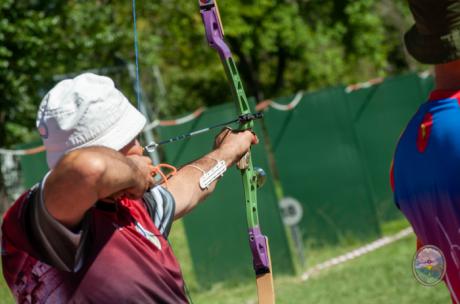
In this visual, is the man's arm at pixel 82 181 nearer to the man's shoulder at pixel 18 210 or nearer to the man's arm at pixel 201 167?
the man's shoulder at pixel 18 210

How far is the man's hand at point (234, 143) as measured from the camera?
3.14 meters

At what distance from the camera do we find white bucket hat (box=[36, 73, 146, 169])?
2367 millimetres

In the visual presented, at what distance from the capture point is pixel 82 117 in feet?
7.77

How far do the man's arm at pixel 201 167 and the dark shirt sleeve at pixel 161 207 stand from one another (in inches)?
2.7

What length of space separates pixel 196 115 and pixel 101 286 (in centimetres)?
581

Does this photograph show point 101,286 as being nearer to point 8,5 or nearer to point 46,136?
point 46,136

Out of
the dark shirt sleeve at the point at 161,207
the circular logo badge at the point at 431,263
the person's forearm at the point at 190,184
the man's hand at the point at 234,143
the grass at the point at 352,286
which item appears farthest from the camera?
the grass at the point at 352,286

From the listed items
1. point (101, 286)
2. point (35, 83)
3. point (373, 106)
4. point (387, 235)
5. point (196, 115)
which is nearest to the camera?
point (101, 286)

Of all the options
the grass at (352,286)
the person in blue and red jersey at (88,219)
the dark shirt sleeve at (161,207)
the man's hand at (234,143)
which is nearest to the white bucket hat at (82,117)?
the person in blue and red jersey at (88,219)

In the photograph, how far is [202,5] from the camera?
347 centimetres

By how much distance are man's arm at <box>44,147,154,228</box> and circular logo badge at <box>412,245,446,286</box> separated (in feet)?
3.52

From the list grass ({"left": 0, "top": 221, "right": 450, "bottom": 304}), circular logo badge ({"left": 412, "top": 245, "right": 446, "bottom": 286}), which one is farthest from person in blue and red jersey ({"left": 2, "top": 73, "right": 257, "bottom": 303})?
grass ({"left": 0, "top": 221, "right": 450, "bottom": 304})

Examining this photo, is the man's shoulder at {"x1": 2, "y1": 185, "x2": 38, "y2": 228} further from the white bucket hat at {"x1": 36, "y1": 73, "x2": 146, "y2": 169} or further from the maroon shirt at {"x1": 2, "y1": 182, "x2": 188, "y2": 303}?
the white bucket hat at {"x1": 36, "y1": 73, "x2": 146, "y2": 169}

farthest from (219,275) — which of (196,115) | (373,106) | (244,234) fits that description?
(373,106)
